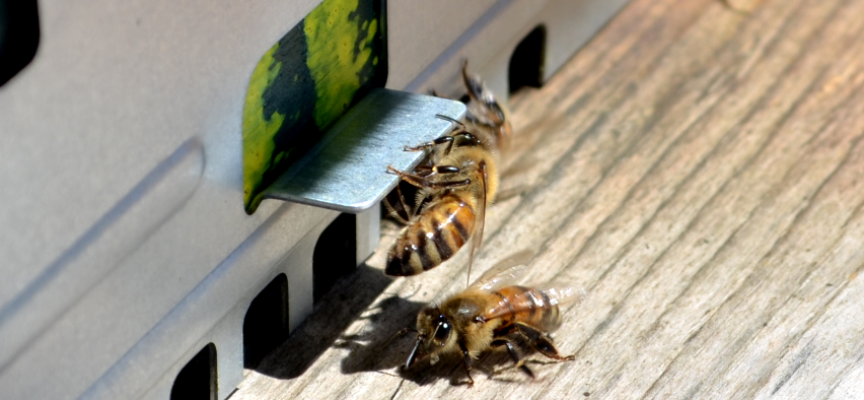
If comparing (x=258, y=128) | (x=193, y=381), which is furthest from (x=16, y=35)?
(x=193, y=381)

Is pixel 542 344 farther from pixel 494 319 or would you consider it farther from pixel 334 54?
pixel 334 54

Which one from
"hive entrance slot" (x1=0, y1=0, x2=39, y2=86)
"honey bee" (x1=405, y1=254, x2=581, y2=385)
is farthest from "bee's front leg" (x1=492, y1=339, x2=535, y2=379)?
"hive entrance slot" (x1=0, y1=0, x2=39, y2=86)

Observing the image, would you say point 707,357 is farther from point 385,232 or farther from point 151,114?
point 151,114

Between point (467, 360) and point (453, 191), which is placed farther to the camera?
point (453, 191)

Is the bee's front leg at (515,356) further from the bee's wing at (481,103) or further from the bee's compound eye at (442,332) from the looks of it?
the bee's wing at (481,103)

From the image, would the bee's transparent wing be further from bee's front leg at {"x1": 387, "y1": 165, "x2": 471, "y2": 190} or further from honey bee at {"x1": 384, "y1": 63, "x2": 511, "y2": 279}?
bee's front leg at {"x1": 387, "y1": 165, "x2": 471, "y2": 190}

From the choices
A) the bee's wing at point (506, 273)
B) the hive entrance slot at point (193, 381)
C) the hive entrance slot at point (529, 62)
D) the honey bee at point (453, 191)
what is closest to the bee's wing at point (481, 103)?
the honey bee at point (453, 191)
